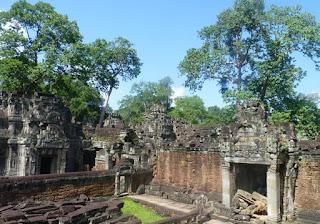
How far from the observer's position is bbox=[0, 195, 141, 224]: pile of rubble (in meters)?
10.1

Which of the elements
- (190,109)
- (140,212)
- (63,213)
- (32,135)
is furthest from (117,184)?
(190,109)

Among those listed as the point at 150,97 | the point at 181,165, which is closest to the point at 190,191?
the point at 181,165

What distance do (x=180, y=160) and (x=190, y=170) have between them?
0.99m

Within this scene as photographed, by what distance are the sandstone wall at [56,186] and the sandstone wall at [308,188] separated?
9397 millimetres

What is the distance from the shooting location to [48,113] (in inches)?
755

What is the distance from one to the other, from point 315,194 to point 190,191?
250 inches

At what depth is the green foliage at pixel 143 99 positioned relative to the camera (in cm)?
5238

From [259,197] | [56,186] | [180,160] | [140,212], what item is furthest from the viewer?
[180,160]

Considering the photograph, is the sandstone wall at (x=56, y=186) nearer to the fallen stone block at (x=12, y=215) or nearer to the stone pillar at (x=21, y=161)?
the fallen stone block at (x=12, y=215)

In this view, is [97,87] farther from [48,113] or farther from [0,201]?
[0,201]

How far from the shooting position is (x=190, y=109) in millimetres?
50844

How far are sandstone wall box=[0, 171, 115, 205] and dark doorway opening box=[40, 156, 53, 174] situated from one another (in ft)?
19.2

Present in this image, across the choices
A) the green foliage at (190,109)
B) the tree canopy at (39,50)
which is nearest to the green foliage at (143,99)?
the green foliage at (190,109)

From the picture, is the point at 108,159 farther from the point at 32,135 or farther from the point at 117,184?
the point at 32,135
